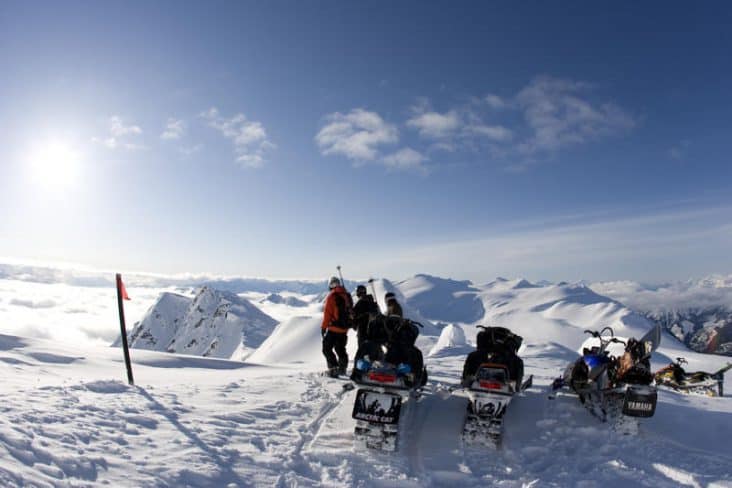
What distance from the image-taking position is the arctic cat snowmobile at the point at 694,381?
10375mm

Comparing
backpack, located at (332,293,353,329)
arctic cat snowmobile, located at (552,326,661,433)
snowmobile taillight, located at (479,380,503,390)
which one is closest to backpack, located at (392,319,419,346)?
snowmobile taillight, located at (479,380,503,390)

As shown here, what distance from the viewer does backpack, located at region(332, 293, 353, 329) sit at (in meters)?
9.59

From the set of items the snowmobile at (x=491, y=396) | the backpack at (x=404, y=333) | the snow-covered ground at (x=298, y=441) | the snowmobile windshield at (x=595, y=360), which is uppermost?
the backpack at (x=404, y=333)

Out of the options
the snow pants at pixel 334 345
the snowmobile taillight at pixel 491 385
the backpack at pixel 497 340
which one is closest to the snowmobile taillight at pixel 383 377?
the snowmobile taillight at pixel 491 385

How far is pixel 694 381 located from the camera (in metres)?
10.9

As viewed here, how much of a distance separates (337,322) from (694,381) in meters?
9.53

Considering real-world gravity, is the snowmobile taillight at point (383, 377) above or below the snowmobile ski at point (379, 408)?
above

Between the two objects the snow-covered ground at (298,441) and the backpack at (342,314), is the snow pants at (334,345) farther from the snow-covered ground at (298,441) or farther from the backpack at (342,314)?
the snow-covered ground at (298,441)

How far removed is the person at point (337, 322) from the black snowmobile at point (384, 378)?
8.35 feet

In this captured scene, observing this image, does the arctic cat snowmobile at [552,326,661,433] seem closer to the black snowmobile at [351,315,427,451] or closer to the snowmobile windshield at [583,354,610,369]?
the snowmobile windshield at [583,354,610,369]

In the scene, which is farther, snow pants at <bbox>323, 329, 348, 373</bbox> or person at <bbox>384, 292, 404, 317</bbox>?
snow pants at <bbox>323, 329, 348, 373</bbox>

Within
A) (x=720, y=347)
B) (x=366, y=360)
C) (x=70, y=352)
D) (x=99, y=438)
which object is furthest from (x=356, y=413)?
(x=720, y=347)

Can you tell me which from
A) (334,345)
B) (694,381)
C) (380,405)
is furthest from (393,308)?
(694,381)

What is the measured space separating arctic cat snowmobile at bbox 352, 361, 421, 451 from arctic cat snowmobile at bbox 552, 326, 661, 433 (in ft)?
9.74
